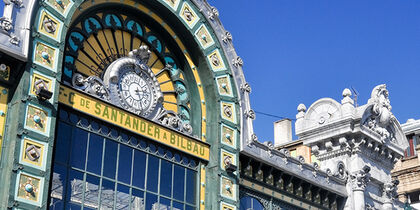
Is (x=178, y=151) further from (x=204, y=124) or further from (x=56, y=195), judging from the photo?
(x=56, y=195)

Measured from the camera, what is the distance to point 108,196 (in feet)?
89.6

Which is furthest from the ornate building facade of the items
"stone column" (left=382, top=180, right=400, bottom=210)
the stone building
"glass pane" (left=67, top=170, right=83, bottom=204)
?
the stone building

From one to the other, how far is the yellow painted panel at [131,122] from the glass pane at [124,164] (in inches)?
33.3

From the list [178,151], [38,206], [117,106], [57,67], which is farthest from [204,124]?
[38,206]

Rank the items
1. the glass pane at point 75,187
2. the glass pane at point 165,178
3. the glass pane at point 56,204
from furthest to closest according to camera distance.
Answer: the glass pane at point 165,178, the glass pane at point 75,187, the glass pane at point 56,204

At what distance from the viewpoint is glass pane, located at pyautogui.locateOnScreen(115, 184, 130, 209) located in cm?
2770

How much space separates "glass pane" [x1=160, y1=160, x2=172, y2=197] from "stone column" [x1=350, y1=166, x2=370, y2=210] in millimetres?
13347

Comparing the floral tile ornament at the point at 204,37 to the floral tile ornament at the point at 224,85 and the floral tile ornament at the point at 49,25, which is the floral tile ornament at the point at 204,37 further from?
the floral tile ornament at the point at 49,25

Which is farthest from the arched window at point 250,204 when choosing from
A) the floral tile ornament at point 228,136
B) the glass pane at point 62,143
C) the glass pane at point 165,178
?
the glass pane at point 62,143

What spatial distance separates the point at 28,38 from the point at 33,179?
508 centimetres

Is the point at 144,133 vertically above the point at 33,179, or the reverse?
the point at 144,133

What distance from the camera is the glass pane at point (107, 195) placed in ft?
88.7

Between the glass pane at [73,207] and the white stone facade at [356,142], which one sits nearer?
the glass pane at [73,207]

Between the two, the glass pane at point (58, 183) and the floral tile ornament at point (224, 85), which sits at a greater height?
the floral tile ornament at point (224, 85)
